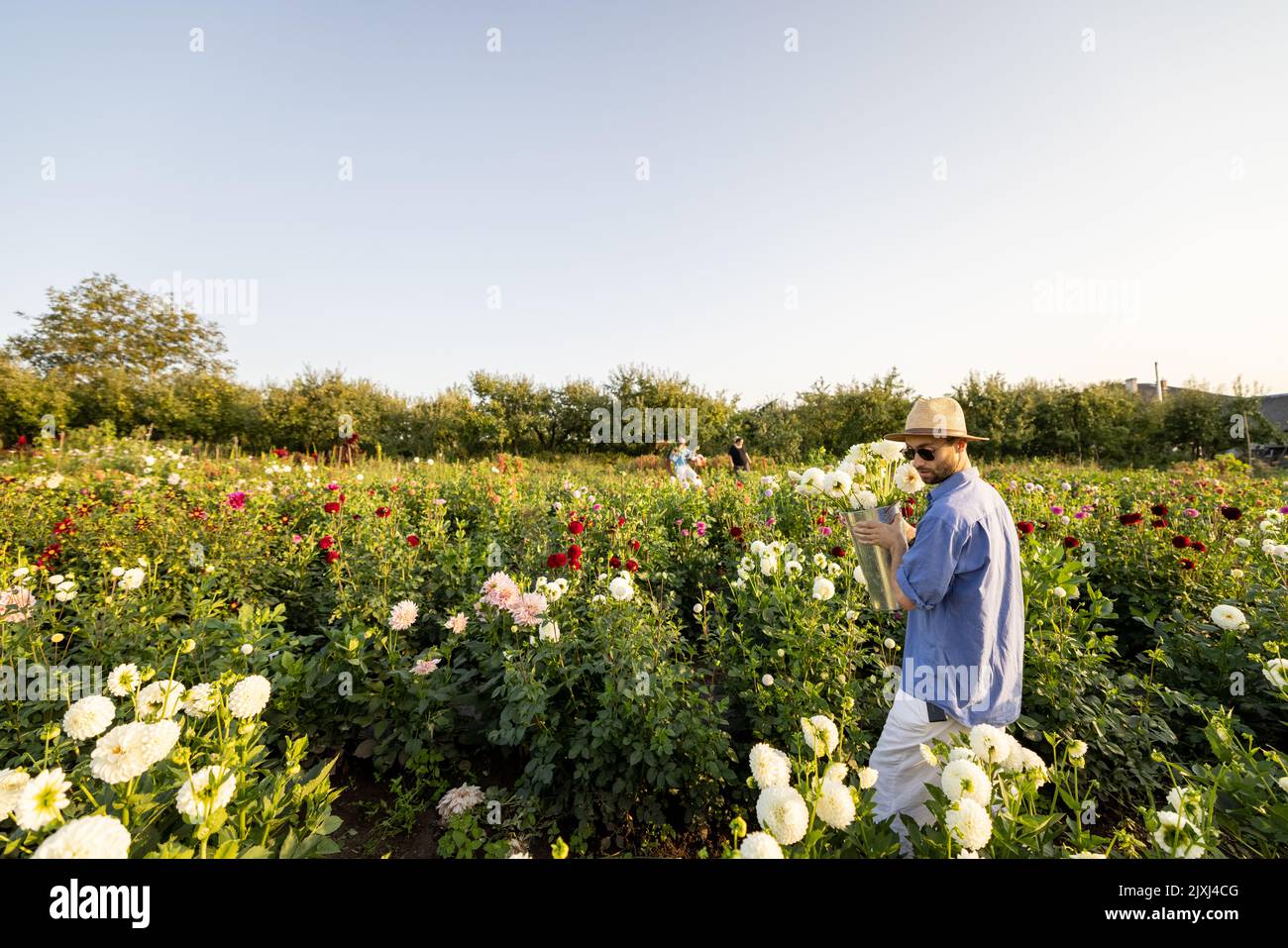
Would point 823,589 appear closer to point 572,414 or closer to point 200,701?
point 200,701

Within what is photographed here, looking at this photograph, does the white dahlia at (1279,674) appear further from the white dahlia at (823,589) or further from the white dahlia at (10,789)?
the white dahlia at (10,789)

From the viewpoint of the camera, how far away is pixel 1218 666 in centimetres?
273

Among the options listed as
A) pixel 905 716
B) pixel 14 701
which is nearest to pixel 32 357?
pixel 14 701

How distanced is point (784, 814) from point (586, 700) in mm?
1739

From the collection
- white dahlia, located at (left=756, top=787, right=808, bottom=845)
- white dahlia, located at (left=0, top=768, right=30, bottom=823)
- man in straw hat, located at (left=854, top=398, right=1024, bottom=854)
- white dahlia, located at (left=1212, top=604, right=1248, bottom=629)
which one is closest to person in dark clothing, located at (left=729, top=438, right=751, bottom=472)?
white dahlia, located at (left=1212, top=604, right=1248, bottom=629)

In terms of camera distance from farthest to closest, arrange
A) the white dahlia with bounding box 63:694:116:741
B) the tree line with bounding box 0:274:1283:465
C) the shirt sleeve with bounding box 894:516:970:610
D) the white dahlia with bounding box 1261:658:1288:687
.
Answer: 1. the tree line with bounding box 0:274:1283:465
2. the shirt sleeve with bounding box 894:516:970:610
3. the white dahlia with bounding box 1261:658:1288:687
4. the white dahlia with bounding box 63:694:116:741

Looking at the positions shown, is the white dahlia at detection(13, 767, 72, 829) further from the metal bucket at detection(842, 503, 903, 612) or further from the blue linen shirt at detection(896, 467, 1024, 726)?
the blue linen shirt at detection(896, 467, 1024, 726)

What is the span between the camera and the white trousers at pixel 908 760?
1.85 meters

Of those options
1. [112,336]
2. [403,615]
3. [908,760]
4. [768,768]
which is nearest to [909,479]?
[908,760]

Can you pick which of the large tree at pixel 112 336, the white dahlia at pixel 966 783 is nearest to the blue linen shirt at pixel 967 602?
the white dahlia at pixel 966 783

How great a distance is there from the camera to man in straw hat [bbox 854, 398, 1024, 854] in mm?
1760

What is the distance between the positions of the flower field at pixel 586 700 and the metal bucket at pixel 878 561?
0.36ft
